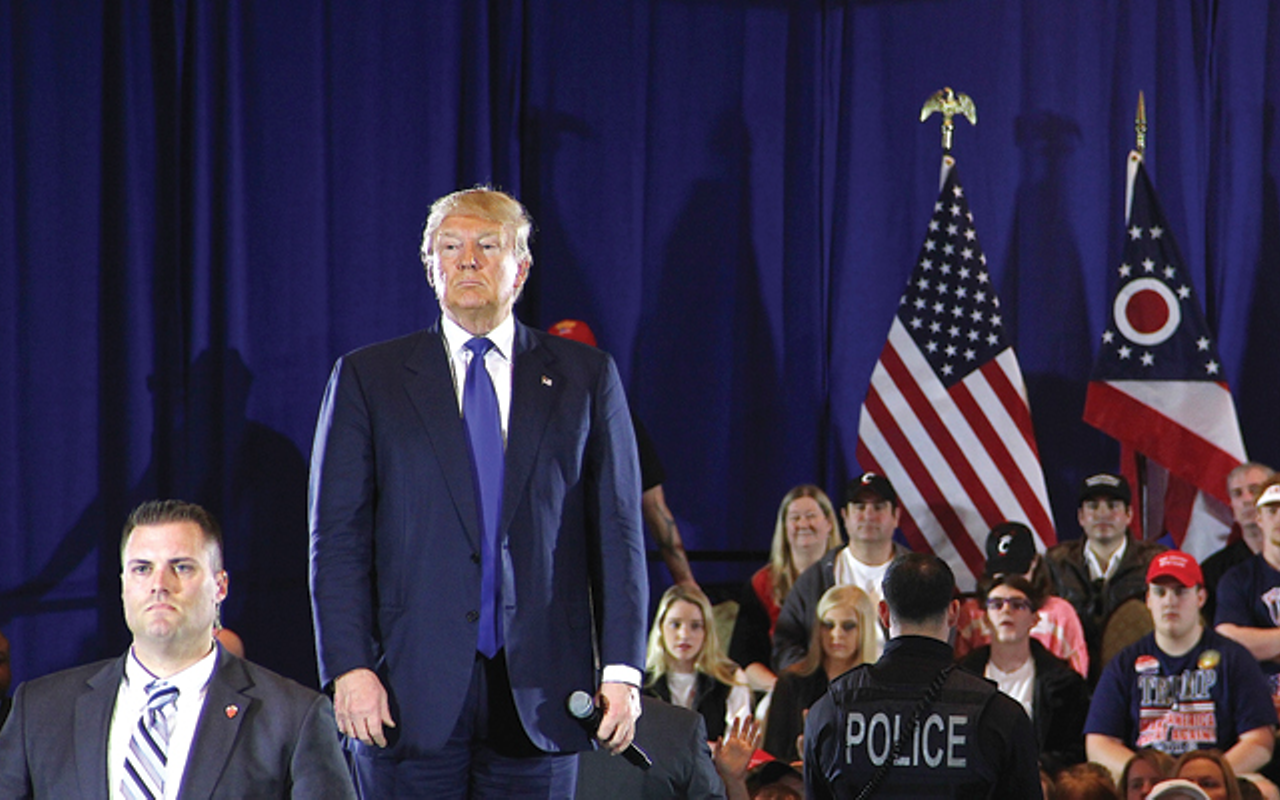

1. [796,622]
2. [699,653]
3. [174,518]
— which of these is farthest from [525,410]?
[796,622]

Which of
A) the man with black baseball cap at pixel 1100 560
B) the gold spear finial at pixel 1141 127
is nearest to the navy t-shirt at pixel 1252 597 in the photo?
the man with black baseball cap at pixel 1100 560

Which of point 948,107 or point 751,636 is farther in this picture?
point 948,107

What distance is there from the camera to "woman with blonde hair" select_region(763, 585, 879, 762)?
516cm

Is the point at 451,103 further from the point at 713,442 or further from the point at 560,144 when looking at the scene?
the point at 713,442

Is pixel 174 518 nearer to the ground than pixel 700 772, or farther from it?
farther from it

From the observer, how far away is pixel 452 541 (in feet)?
7.77

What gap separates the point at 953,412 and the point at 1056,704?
1994mm

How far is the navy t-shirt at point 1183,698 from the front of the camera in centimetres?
486

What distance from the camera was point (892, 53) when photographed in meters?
7.49

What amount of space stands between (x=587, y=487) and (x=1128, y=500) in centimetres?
405

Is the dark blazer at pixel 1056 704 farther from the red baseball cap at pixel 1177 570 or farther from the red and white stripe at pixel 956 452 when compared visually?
the red and white stripe at pixel 956 452

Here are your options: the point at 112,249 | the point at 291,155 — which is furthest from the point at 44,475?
the point at 291,155

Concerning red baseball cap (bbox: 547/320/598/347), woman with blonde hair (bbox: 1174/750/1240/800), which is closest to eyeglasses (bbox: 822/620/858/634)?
woman with blonde hair (bbox: 1174/750/1240/800)

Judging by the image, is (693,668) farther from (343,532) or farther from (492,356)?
(343,532)
